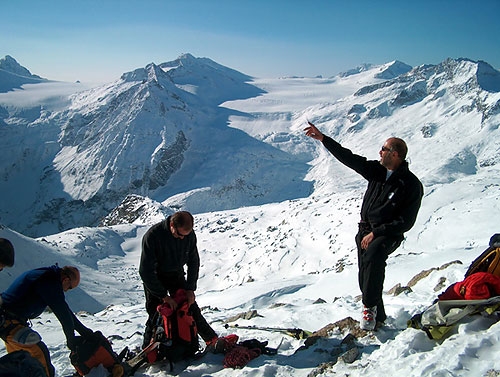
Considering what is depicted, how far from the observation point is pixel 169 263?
5.42m

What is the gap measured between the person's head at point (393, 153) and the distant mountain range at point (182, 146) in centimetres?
8256

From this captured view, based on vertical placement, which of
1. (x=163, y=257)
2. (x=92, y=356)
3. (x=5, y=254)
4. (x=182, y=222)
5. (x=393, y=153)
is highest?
(x=393, y=153)

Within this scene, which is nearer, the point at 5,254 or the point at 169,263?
the point at 5,254

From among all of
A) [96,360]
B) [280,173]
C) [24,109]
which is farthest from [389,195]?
[24,109]

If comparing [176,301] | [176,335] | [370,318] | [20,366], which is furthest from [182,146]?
[20,366]

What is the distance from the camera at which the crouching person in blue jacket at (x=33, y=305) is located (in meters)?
4.43

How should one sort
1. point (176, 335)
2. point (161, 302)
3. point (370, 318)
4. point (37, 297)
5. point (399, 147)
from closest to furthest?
1. point (37, 297)
2. point (399, 147)
3. point (370, 318)
4. point (176, 335)
5. point (161, 302)

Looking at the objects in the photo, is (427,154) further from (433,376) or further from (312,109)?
(433,376)

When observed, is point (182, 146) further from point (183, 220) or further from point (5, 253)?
point (5, 253)

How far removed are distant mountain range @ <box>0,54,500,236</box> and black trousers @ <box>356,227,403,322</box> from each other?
82492 mm

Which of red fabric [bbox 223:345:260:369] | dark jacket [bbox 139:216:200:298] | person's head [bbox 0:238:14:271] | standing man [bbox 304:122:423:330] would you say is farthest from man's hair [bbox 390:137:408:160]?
person's head [bbox 0:238:14:271]

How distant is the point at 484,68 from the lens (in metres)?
124

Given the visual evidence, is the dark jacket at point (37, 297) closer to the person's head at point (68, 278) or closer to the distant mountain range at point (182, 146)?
the person's head at point (68, 278)

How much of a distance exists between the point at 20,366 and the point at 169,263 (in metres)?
2.00
